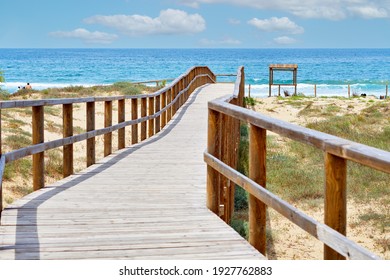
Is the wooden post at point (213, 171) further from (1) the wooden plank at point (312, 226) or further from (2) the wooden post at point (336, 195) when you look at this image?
(2) the wooden post at point (336, 195)

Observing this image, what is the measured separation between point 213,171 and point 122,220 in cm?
110

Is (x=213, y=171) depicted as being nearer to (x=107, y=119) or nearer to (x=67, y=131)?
(x=67, y=131)

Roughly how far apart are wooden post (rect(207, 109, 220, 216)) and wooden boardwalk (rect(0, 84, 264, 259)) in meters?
0.11

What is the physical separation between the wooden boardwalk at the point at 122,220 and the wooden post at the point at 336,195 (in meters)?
1.19

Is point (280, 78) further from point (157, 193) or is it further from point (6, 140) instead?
point (157, 193)

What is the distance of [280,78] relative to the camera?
337 ft

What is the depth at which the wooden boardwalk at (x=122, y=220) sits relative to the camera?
4.93 meters

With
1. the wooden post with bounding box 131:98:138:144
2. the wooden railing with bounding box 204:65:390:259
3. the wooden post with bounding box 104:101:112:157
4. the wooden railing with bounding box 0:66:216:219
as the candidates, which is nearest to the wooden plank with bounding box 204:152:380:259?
the wooden railing with bounding box 204:65:390:259

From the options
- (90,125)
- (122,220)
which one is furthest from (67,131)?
(122,220)

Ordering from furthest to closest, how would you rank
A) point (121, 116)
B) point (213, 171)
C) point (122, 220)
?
point (121, 116) → point (213, 171) → point (122, 220)

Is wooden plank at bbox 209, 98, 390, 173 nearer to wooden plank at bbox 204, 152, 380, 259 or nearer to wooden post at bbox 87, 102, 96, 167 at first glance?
wooden plank at bbox 204, 152, 380, 259

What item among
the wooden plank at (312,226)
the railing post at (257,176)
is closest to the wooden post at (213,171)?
the wooden plank at (312,226)

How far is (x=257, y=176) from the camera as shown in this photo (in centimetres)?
517
